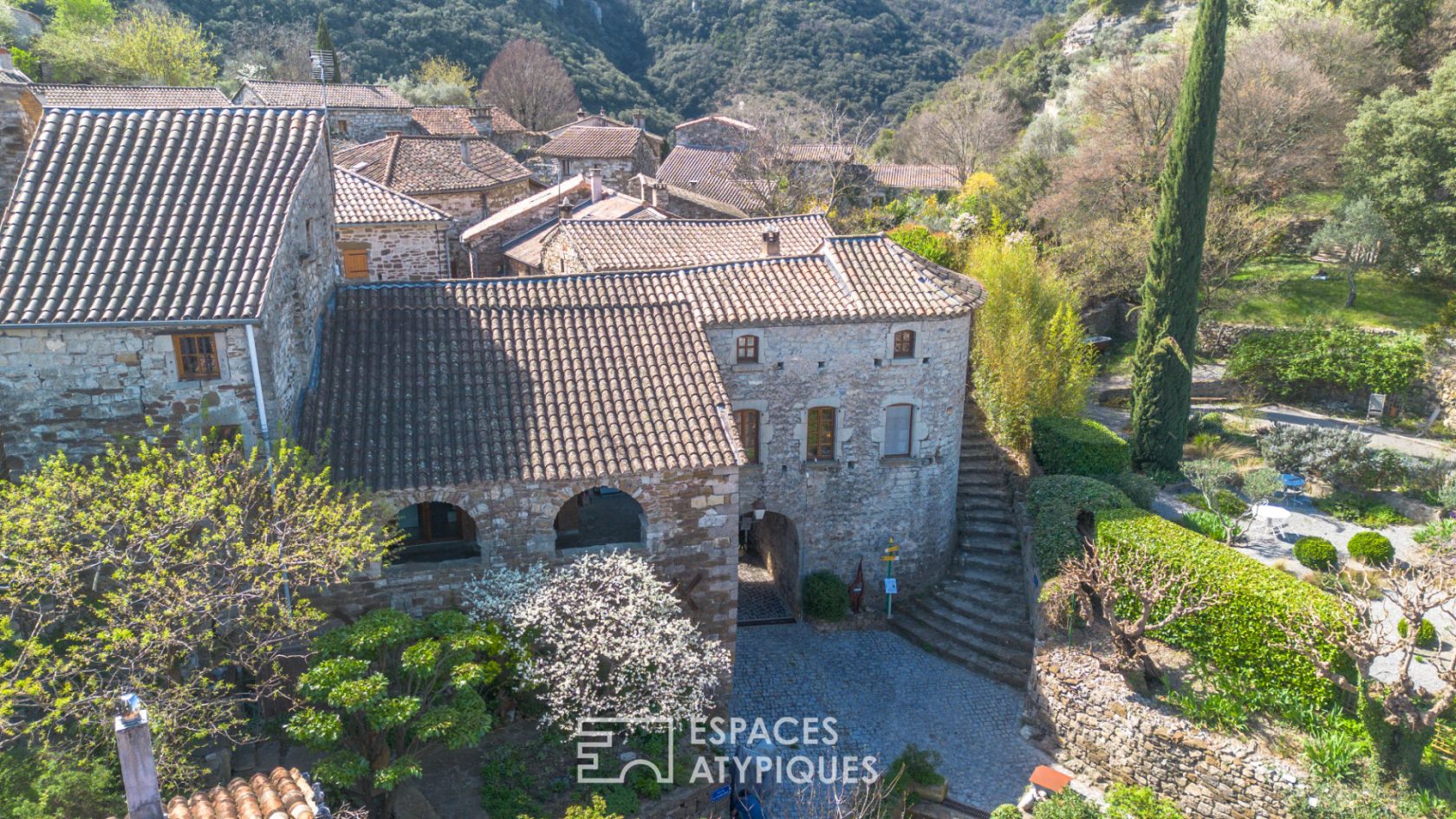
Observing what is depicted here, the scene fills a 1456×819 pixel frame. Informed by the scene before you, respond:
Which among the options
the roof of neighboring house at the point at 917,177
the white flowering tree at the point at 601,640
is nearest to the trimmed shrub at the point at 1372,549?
the white flowering tree at the point at 601,640

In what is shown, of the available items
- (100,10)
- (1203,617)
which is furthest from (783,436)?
(100,10)

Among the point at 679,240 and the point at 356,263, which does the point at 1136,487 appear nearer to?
the point at 679,240

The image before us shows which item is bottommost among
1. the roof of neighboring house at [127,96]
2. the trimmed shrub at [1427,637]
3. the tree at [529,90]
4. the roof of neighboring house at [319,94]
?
the trimmed shrub at [1427,637]

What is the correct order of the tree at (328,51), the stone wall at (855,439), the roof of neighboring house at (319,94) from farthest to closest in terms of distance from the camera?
1. the tree at (328,51)
2. the roof of neighboring house at (319,94)
3. the stone wall at (855,439)

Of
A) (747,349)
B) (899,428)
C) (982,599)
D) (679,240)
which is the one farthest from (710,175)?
(982,599)

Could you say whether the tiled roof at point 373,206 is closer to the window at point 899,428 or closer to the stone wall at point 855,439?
the stone wall at point 855,439

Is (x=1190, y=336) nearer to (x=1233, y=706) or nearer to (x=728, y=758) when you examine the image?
(x=1233, y=706)
